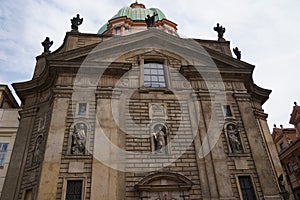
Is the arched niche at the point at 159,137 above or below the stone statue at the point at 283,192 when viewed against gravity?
above

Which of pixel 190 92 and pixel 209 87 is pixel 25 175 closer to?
pixel 190 92

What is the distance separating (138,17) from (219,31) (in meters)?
14.9

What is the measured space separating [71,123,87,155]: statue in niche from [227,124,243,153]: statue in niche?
7.57m

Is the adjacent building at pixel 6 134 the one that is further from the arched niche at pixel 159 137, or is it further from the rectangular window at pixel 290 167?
the rectangular window at pixel 290 167

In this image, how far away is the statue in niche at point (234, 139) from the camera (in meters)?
13.8

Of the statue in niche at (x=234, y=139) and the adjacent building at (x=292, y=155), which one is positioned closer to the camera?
the statue in niche at (x=234, y=139)

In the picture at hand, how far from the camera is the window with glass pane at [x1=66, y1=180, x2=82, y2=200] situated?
455 inches

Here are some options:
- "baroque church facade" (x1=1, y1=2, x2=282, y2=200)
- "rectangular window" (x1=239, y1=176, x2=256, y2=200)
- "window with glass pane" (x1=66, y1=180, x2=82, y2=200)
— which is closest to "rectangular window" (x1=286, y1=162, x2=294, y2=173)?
"baroque church facade" (x1=1, y1=2, x2=282, y2=200)

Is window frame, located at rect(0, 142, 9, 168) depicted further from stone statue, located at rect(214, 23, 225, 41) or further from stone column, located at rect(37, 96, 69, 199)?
stone statue, located at rect(214, 23, 225, 41)

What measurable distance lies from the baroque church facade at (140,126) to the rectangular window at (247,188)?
1.8 inches

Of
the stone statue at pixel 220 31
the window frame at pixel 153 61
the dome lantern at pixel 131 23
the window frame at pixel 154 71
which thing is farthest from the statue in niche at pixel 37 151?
the dome lantern at pixel 131 23

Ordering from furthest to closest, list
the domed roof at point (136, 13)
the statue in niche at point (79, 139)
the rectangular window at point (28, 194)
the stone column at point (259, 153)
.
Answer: the domed roof at point (136, 13) → the statue in niche at point (79, 139) → the stone column at point (259, 153) → the rectangular window at point (28, 194)

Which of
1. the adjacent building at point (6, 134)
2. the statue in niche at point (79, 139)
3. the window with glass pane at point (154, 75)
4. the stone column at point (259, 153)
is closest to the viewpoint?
the stone column at point (259, 153)

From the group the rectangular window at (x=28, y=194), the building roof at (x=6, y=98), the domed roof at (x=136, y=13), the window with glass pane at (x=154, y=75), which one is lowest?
the rectangular window at (x=28, y=194)
